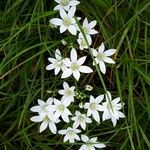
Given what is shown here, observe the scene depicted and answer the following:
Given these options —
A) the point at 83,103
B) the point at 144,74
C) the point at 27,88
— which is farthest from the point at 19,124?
the point at 144,74

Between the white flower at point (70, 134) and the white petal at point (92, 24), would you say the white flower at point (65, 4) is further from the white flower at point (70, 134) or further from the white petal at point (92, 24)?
the white flower at point (70, 134)

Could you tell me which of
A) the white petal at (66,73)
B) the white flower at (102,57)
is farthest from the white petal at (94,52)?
A: the white petal at (66,73)

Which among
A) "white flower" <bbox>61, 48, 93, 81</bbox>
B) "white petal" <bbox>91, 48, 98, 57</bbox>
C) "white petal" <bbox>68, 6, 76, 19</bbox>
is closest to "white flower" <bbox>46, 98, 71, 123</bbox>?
"white flower" <bbox>61, 48, 93, 81</bbox>

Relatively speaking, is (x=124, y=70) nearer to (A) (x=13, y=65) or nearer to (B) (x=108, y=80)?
(B) (x=108, y=80)

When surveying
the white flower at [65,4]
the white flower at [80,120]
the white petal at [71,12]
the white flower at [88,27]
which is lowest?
the white flower at [80,120]

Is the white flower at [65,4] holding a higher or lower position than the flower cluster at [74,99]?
higher
